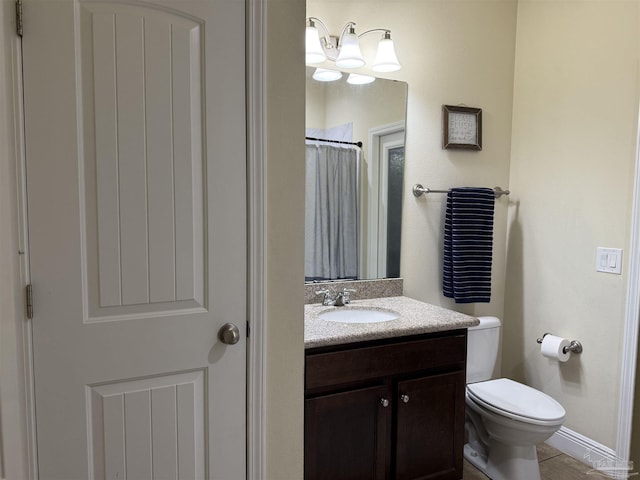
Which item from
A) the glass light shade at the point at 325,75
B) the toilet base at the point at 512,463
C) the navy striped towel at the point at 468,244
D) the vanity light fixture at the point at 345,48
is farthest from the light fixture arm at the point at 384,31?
the toilet base at the point at 512,463

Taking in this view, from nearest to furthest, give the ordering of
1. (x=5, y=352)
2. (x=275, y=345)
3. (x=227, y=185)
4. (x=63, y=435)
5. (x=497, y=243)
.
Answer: (x=5, y=352) → (x=63, y=435) → (x=227, y=185) → (x=275, y=345) → (x=497, y=243)

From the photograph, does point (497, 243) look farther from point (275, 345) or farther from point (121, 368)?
point (121, 368)

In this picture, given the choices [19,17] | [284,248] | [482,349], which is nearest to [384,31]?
[284,248]

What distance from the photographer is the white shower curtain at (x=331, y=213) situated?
2200 millimetres

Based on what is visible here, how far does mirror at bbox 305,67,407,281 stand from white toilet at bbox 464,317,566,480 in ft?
2.12

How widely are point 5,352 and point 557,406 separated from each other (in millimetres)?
2176

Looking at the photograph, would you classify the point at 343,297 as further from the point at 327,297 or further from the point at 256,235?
the point at 256,235

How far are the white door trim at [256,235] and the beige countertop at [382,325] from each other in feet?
0.87

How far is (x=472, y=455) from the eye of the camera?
2.41 meters

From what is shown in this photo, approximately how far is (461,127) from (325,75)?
2.90 feet

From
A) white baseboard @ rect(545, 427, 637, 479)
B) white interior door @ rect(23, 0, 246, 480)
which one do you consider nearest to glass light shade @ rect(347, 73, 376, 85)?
white interior door @ rect(23, 0, 246, 480)

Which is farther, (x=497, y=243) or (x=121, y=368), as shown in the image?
(x=497, y=243)

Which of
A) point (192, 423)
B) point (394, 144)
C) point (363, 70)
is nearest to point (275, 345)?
point (192, 423)

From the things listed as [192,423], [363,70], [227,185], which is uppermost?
[363,70]
